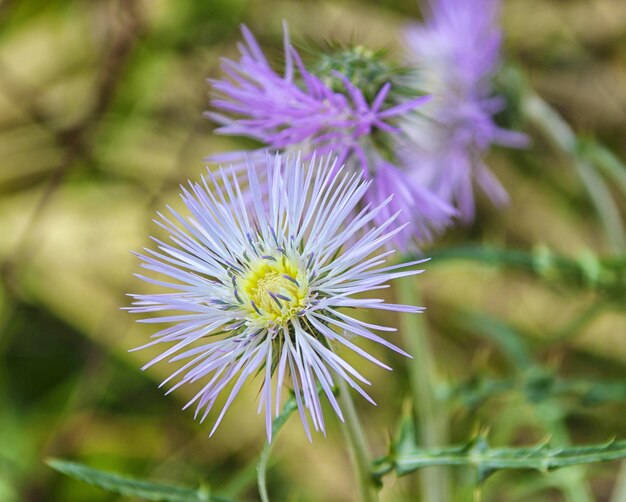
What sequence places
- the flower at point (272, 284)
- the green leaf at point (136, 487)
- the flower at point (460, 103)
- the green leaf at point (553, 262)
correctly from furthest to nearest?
the flower at point (460, 103)
the green leaf at point (553, 262)
the green leaf at point (136, 487)
the flower at point (272, 284)

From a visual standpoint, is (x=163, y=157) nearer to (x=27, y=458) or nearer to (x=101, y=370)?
(x=101, y=370)

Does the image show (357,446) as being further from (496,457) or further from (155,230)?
(155,230)

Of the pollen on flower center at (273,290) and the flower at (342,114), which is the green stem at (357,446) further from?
the flower at (342,114)

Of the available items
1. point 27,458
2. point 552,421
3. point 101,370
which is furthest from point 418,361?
point 27,458

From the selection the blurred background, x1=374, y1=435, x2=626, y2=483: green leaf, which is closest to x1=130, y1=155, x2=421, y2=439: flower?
x1=374, y1=435, x2=626, y2=483: green leaf

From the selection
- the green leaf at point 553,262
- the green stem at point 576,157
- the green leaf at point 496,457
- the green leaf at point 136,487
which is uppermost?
the green stem at point 576,157

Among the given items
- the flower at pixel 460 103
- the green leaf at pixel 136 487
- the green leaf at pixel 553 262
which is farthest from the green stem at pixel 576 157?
the green leaf at pixel 136 487

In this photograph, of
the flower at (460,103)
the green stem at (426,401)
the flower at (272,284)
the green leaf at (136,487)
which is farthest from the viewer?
the flower at (460,103)
